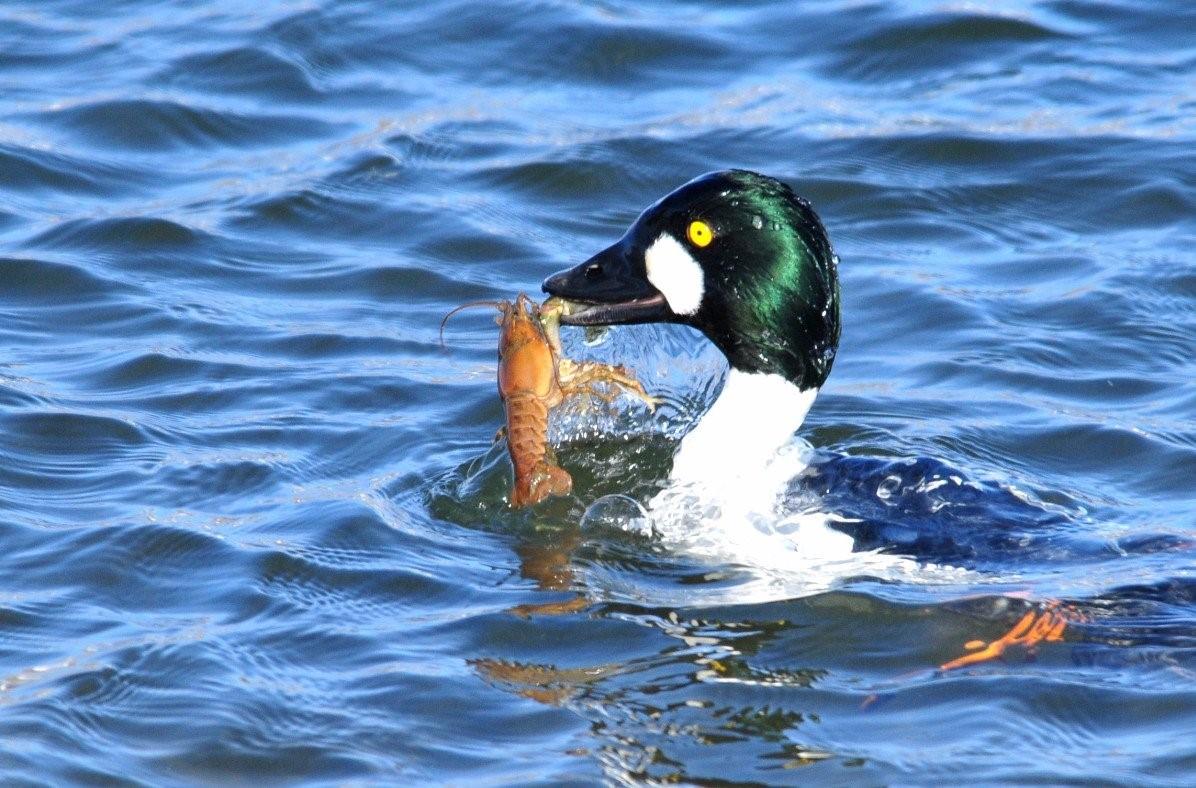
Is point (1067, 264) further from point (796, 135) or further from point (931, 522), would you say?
point (931, 522)

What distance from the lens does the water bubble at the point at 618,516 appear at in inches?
299

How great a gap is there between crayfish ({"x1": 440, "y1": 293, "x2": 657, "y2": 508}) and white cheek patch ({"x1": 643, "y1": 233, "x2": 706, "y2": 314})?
396mm

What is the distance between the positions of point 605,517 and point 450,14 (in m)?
7.17

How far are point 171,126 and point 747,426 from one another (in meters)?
6.09

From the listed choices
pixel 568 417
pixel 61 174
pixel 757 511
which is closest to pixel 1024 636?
pixel 757 511

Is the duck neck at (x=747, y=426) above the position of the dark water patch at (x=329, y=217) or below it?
below

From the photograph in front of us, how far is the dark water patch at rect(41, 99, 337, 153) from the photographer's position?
1227 centimetres

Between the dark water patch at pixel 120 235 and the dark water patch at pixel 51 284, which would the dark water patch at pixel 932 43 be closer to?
the dark water patch at pixel 120 235

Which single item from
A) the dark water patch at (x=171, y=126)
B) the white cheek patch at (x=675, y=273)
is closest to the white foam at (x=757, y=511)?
the white cheek patch at (x=675, y=273)

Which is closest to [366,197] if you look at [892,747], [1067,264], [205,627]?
[1067,264]

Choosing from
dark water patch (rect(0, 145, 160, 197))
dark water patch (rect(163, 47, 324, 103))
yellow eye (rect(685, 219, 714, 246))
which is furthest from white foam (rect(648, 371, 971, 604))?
dark water patch (rect(163, 47, 324, 103))

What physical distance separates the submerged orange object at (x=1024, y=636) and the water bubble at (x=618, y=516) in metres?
1.51

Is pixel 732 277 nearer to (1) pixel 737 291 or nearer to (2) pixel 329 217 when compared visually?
(1) pixel 737 291

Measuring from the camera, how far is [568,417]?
322 inches
